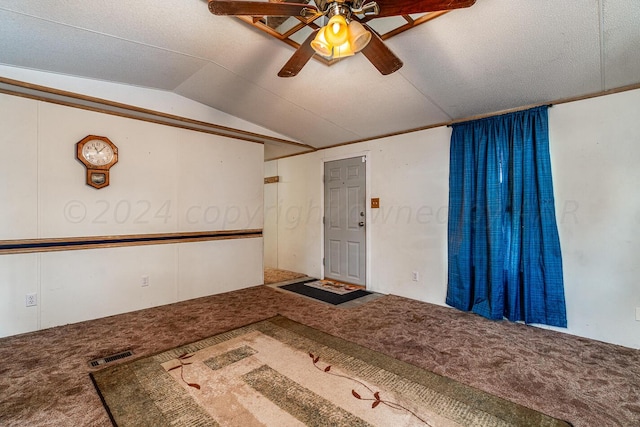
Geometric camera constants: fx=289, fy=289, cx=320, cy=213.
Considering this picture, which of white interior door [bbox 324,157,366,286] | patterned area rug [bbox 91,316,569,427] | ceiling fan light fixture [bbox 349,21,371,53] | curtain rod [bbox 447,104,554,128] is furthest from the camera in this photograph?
white interior door [bbox 324,157,366,286]

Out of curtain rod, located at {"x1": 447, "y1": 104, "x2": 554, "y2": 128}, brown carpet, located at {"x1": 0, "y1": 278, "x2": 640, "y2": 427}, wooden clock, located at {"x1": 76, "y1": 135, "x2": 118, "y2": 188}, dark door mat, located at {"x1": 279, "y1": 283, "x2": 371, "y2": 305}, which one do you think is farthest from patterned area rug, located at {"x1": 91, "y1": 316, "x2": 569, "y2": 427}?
curtain rod, located at {"x1": 447, "y1": 104, "x2": 554, "y2": 128}

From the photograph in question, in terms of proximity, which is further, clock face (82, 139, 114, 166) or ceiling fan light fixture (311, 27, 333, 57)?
clock face (82, 139, 114, 166)

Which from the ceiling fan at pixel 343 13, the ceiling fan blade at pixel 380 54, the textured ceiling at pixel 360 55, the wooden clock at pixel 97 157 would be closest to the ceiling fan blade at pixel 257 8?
the ceiling fan at pixel 343 13

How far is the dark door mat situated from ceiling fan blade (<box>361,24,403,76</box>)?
2.85 meters

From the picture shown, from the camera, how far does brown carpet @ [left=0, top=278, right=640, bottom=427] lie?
5.92ft

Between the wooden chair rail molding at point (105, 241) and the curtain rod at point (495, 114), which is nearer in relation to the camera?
the wooden chair rail molding at point (105, 241)

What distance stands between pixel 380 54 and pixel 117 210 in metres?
3.36

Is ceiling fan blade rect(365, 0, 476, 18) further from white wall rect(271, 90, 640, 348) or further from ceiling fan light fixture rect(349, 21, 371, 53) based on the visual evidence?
white wall rect(271, 90, 640, 348)

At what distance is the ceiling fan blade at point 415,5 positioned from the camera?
5.07ft

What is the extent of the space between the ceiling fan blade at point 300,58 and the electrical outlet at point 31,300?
10.8 feet

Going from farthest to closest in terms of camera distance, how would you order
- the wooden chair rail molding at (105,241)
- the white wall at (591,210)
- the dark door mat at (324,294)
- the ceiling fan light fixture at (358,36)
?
the dark door mat at (324,294) < the wooden chair rail molding at (105,241) < the white wall at (591,210) < the ceiling fan light fixture at (358,36)

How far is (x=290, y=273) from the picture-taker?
18.6ft

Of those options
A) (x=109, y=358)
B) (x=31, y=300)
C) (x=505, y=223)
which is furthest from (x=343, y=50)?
(x=31, y=300)

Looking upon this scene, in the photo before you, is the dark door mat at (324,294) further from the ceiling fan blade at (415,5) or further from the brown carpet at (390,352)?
the ceiling fan blade at (415,5)
